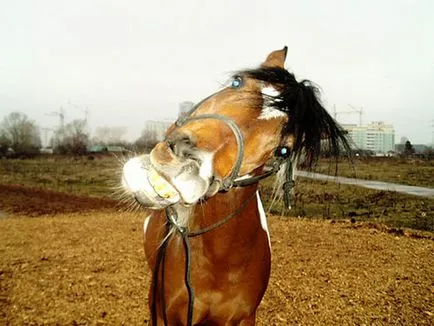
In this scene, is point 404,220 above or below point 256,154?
below

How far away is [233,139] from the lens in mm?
2070

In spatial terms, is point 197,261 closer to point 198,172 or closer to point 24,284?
point 198,172

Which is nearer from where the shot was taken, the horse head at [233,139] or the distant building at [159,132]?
the horse head at [233,139]

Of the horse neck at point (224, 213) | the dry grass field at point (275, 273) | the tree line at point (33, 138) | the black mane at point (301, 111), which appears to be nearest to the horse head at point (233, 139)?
the black mane at point (301, 111)

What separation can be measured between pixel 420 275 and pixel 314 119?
19.6ft

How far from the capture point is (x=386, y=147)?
113188 mm

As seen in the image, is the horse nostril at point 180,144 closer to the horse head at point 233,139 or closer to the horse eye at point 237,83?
the horse head at point 233,139

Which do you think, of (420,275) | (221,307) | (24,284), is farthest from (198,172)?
(420,275)

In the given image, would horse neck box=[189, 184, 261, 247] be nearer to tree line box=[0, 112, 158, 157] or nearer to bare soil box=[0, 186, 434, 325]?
bare soil box=[0, 186, 434, 325]

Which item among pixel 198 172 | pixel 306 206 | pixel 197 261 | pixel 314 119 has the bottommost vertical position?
pixel 306 206

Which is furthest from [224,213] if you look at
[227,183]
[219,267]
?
[227,183]

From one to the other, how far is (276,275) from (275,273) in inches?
4.5

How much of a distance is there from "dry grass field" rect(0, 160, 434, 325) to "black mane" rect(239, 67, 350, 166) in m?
1.38

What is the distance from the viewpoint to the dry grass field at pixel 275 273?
515 cm
